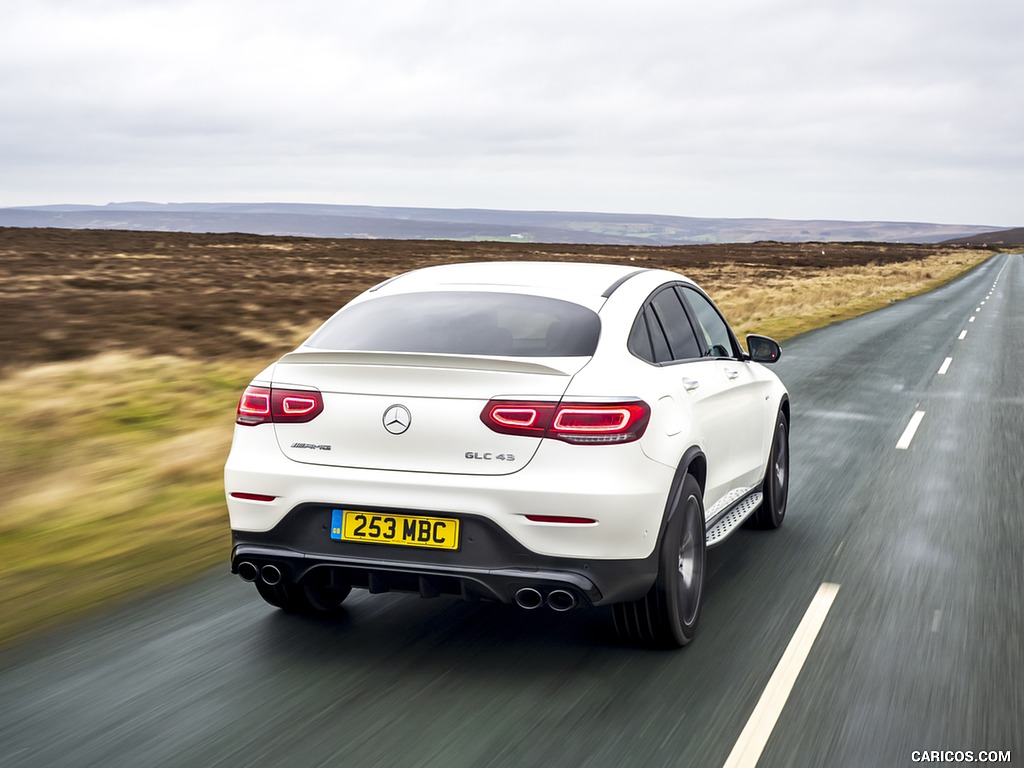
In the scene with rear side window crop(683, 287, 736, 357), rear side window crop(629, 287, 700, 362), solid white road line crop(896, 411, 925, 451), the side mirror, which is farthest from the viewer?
solid white road line crop(896, 411, 925, 451)

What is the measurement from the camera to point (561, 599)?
4.35 m

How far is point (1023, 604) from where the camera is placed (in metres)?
5.59

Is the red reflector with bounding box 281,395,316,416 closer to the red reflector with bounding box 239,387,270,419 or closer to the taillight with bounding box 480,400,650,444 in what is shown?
the red reflector with bounding box 239,387,270,419

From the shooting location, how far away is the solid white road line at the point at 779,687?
Result: 3775 mm

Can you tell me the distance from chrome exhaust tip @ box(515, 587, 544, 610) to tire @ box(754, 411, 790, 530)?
2947 millimetres

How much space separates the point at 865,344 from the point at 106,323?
15261mm

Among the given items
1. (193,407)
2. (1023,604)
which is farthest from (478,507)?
(193,407)

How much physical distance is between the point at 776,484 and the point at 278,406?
380cm

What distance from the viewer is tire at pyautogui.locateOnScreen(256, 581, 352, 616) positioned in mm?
5195

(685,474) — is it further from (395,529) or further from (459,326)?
(395,529)

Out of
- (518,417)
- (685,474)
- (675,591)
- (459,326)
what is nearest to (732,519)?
(685,474)

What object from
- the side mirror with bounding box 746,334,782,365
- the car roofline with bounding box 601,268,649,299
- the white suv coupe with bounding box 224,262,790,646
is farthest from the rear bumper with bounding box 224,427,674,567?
the side mirror with bounding box 746,334,782,365

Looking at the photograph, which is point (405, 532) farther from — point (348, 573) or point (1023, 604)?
point (1023, 604)

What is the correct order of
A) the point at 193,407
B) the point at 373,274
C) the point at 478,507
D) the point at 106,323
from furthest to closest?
1. the point at 373,274
2. the point at 106,323
3. the point at 193,407
4. the point at 478,507
